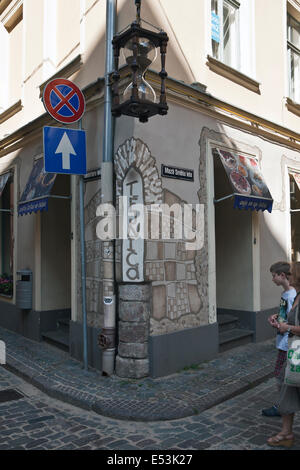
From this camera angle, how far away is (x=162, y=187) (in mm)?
5789

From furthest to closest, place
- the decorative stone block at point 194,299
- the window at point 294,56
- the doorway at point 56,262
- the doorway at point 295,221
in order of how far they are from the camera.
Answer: the doorway at point 295,221 < the window at point 294,56 < the doorway at point 56,262 < the decorative stone block at point 194,299

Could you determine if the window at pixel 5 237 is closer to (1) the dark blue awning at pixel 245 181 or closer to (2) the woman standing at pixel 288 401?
(1) the dark blue awning at pixel 245 181

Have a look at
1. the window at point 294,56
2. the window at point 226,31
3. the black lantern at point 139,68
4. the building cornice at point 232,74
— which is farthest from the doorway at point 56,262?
the window at point 294,56

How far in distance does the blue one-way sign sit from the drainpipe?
33 centimetres

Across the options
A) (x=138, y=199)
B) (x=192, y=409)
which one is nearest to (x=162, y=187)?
(x=138, y=199)

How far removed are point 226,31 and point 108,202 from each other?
430cm

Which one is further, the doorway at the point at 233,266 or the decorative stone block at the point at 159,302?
the doorway at the point at 233,266

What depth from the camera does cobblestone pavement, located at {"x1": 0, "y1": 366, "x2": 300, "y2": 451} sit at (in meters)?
3.73

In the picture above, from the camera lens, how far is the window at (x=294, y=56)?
30.9ft

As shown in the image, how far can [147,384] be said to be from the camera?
5223 mm

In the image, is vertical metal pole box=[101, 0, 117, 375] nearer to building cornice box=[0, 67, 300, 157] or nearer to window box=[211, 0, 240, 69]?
building cornice box=[0, 67, 300, 157]

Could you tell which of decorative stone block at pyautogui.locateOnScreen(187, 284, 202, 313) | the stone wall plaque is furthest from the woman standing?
the stone wall plaque

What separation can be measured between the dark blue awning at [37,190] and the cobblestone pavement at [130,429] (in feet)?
10.3

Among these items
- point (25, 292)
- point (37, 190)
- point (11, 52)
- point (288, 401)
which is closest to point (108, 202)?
point (37, 190)
